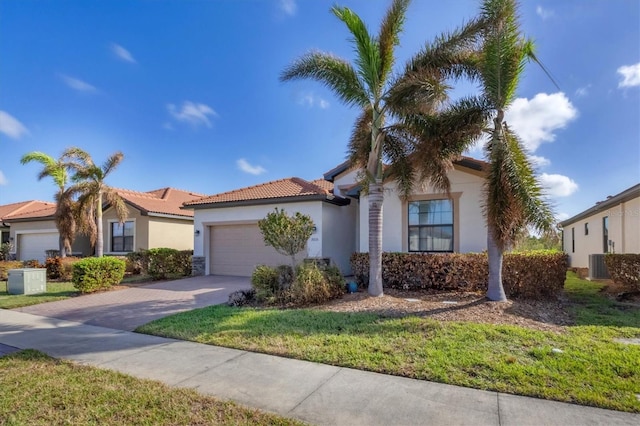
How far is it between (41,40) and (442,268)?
1459 cm

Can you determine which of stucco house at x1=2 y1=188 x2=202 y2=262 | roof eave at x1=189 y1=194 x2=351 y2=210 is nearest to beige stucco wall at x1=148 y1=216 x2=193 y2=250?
stucco house at x1=2 y1=188 x2=202 y2=262

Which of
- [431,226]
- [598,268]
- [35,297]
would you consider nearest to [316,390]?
[431,226]

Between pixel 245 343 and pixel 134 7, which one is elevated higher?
pixel 134 7

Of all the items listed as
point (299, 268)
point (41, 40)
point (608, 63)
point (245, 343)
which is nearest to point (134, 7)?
point (41, 40)

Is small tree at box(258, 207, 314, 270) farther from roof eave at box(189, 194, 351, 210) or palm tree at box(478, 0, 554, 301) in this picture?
palm tree at box(478, 0, 554, 301)

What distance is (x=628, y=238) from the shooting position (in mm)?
12898

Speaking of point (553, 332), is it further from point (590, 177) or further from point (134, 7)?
point (134, 7)

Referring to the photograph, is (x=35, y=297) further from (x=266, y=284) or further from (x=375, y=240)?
(x=375, y=240)

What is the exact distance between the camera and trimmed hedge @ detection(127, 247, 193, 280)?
621 inches

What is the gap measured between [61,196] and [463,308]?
19941mm

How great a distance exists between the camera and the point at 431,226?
12.8 m

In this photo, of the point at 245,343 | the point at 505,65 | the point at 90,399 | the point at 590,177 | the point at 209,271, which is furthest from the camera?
the point at 209,271

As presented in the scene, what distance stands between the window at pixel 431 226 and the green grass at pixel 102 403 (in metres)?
10.3

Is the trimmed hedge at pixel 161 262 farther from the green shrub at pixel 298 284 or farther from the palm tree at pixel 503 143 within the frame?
the palm tree at pixel 503 143
